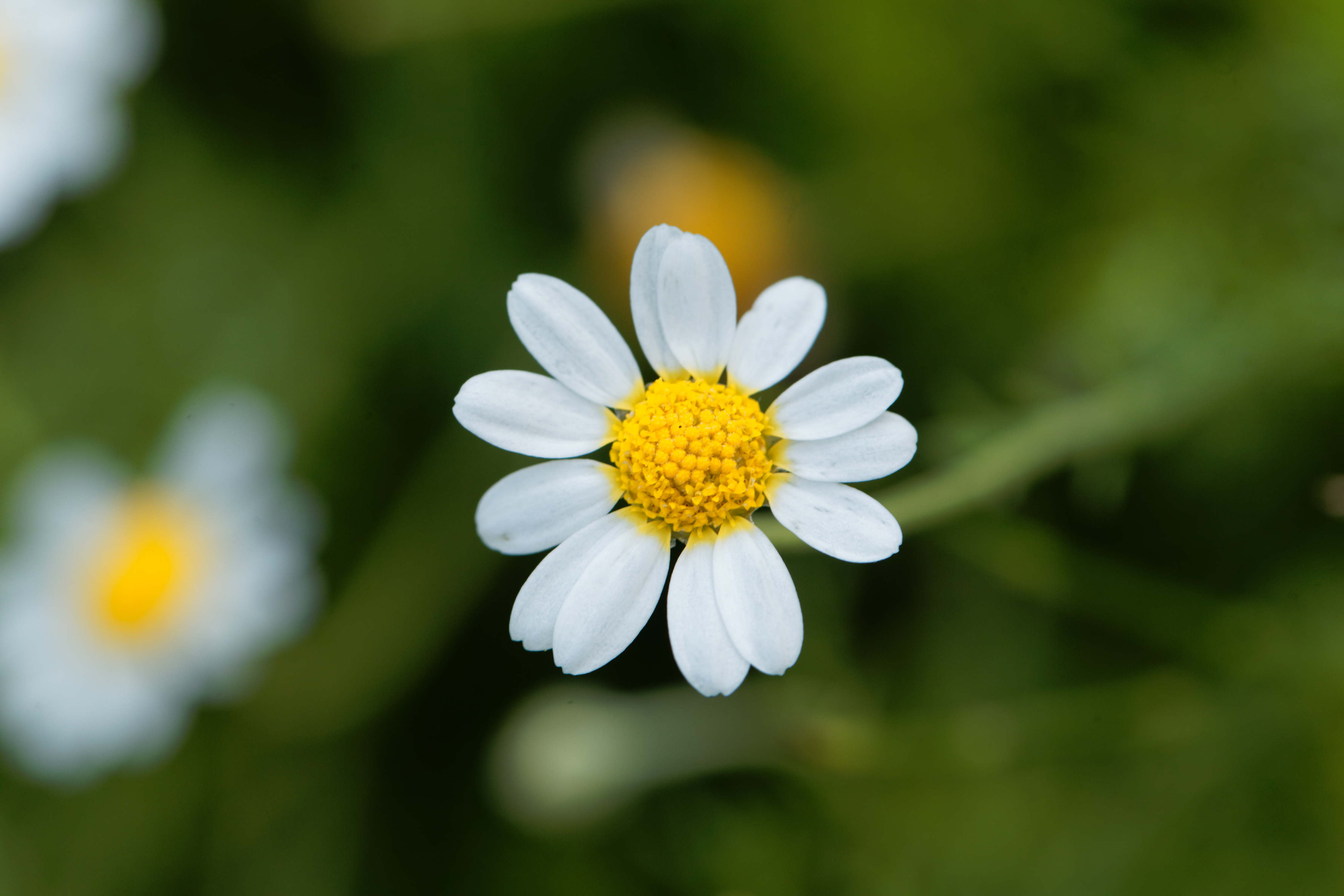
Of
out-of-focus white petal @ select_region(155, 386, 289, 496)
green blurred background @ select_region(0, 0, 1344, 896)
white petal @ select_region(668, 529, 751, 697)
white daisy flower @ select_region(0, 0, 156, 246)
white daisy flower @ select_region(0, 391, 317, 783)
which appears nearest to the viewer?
white petal @ select_region(668, 529, 751, 697)

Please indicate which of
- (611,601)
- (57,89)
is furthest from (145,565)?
(611,601)

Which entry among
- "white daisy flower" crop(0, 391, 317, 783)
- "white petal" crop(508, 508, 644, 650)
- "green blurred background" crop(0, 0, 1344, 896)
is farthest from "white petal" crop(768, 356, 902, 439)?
"white daisy flower" crop(0, 391, 317, 783)

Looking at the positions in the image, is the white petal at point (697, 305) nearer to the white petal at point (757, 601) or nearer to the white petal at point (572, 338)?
the white petal at point (572, 338)

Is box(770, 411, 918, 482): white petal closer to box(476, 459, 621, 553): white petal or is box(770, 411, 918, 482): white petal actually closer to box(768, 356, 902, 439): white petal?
box(768, 356, 902, 439): white petal

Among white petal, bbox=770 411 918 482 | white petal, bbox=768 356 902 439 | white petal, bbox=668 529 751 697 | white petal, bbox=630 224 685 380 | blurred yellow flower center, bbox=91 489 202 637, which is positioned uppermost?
blurred yellow flower center, bbox=91 489 202 637

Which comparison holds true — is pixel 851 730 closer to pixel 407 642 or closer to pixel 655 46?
pixel 407 642

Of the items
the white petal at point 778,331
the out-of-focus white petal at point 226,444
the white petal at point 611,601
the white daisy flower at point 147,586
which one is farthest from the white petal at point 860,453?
the out-of-focus white petal at point 226,444
